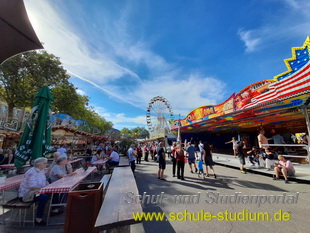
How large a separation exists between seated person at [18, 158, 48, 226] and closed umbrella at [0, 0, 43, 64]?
7.23 ft

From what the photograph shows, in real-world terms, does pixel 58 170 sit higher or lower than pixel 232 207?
higher

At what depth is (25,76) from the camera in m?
14.0

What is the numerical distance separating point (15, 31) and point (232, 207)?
545 centimetres

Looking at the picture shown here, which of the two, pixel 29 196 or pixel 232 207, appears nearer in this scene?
pixel 29 196

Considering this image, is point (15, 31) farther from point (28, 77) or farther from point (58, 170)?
point (28, 77)

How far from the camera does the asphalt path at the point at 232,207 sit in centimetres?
258

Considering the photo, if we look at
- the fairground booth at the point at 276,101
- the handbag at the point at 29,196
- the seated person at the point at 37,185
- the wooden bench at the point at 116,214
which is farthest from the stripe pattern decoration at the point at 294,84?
the handbag at the point at 29,196

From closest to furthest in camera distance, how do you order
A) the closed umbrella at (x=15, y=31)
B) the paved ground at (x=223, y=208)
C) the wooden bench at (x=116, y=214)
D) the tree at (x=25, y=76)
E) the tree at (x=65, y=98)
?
the wooden bench at (x=116, y=214) → the closed umbrella at (x=15, y=31) → the paved ground at (x=223, y=208) → the tree at (x=25, y=76) → the tree at (x=65, y=98)

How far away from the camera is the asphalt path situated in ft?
8.45

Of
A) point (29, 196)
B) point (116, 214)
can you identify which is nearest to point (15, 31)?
point (29, 196)

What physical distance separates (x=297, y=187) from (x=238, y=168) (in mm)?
3396

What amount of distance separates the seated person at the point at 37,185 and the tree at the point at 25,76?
13.3 metres

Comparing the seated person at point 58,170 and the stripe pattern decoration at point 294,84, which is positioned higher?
the stripe pattern decoration at point 294,84

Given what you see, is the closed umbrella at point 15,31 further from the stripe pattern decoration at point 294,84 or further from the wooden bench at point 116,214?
the stripe pattern decoration at point 294,84
